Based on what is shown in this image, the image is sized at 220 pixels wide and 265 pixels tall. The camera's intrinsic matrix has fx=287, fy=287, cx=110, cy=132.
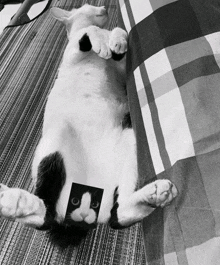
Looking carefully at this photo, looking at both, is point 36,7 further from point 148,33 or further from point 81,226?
point 81,226

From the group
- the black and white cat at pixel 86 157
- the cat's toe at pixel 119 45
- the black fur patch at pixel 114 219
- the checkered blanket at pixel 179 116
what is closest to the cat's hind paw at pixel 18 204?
the black and white cat at pixel 86 157

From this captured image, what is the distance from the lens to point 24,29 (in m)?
1.62

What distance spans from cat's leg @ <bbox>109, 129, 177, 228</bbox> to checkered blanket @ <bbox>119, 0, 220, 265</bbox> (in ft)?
0.08

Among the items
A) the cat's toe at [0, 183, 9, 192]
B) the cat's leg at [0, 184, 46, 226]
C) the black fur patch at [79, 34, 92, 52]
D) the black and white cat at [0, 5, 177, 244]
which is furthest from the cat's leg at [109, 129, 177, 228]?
Answer: the black fur patch at [79, 34, 92, 52]

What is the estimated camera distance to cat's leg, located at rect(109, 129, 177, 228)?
0.77m

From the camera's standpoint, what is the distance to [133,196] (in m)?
0.86

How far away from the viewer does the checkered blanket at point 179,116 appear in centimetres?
66

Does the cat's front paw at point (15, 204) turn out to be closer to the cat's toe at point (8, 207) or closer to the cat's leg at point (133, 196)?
the cat's toe at point (8, 207)

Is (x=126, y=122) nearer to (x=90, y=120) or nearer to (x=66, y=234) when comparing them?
(x=90, y=120)

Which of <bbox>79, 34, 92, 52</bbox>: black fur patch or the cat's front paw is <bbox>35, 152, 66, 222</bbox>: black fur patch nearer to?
the cat's front paw

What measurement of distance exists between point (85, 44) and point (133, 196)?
72cm

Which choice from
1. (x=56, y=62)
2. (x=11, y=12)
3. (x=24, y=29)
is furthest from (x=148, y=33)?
(x=11, y=12)

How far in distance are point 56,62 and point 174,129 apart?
845mm

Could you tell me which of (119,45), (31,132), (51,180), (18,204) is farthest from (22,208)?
(119,45)
